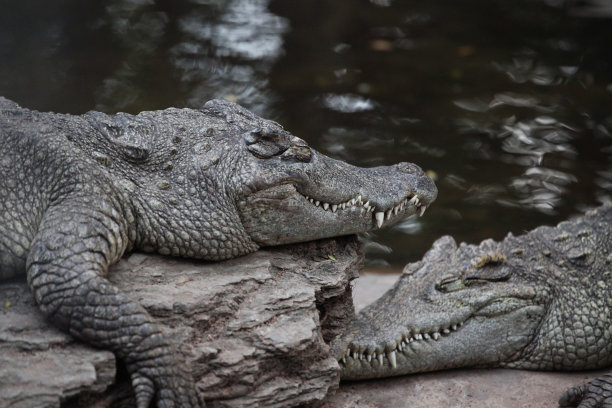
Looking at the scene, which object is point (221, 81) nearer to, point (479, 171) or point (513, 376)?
point (479, 171)

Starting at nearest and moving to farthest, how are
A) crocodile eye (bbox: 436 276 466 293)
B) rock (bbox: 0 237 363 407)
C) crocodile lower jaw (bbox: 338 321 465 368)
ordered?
Answer: 1. rock (bbox: 0 237 363 407)
2. crocodile lower jaw (bbox: 338 321 465 368)
3. crocodile eye (bbox: 436 276 466 293)

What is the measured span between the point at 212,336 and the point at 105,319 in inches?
21.6

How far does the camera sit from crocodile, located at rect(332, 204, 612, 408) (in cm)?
425

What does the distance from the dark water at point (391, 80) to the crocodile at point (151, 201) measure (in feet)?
9.59

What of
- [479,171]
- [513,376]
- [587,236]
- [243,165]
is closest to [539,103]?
[479,171]

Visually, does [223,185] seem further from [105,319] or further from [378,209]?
[105,319]

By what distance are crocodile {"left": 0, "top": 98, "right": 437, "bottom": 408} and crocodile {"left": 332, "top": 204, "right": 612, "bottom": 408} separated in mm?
567

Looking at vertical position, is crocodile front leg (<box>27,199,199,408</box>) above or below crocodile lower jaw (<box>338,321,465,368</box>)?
above

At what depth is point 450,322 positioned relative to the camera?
4.45 metres

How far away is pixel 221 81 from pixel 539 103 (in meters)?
3.96

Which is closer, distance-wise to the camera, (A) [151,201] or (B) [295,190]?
(A) [151,201]

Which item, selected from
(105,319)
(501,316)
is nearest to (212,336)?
(105,319)

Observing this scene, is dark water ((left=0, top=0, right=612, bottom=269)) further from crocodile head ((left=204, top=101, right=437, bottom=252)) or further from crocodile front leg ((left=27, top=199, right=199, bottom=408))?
crocodile front leg ((left=27, top=199, right=199, bottom=408))

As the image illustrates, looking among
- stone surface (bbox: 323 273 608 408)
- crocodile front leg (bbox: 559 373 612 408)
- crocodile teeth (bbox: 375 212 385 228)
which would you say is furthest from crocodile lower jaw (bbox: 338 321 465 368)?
crocodile front leg (bbox: 559 373 612 408)
